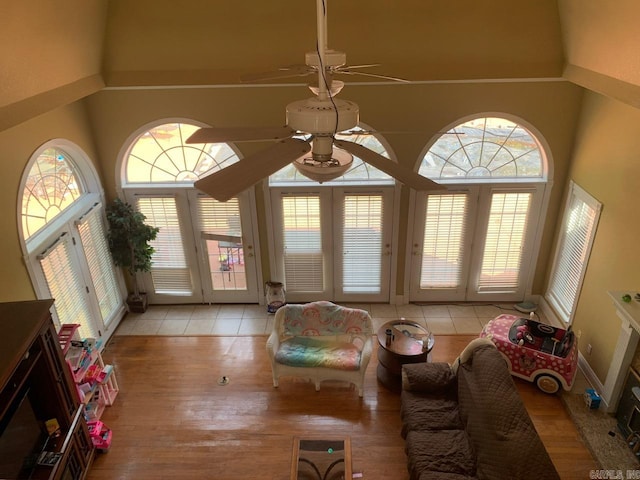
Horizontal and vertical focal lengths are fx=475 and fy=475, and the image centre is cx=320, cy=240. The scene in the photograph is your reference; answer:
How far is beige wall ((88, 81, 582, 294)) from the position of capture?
18.4ft

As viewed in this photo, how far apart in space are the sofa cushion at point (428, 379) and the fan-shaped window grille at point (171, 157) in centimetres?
334

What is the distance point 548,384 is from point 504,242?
2.00 metres

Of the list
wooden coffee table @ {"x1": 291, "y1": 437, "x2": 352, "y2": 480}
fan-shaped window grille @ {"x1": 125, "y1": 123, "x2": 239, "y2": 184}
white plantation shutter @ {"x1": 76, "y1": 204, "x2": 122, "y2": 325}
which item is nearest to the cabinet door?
white plantation shutter @ {"x1": 76, "y1": 204, "x2": 122, "y2": 325}

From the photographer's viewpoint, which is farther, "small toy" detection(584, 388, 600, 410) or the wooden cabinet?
"small toy" detection(584, 388, 600, 410)

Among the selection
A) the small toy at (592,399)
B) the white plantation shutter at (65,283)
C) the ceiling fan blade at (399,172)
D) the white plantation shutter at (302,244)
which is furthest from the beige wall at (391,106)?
the ceiling fan blade at (399,172)

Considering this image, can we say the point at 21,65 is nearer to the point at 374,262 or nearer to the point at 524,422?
the point at 374,262

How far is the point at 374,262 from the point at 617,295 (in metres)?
2.99

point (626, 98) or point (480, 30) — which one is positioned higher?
point (480, 30)

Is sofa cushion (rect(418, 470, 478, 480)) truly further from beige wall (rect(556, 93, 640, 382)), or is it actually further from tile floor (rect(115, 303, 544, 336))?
tile floor (rect(115, 303, 544, 336))

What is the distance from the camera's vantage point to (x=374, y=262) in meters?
6.71

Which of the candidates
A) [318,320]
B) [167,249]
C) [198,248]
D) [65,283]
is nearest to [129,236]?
[167,249]

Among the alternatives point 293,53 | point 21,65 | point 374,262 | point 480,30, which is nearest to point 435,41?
point 480,30

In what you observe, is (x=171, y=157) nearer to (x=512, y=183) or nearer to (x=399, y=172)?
(x=512, y=183)

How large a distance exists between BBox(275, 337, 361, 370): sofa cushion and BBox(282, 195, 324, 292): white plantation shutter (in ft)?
4.37
